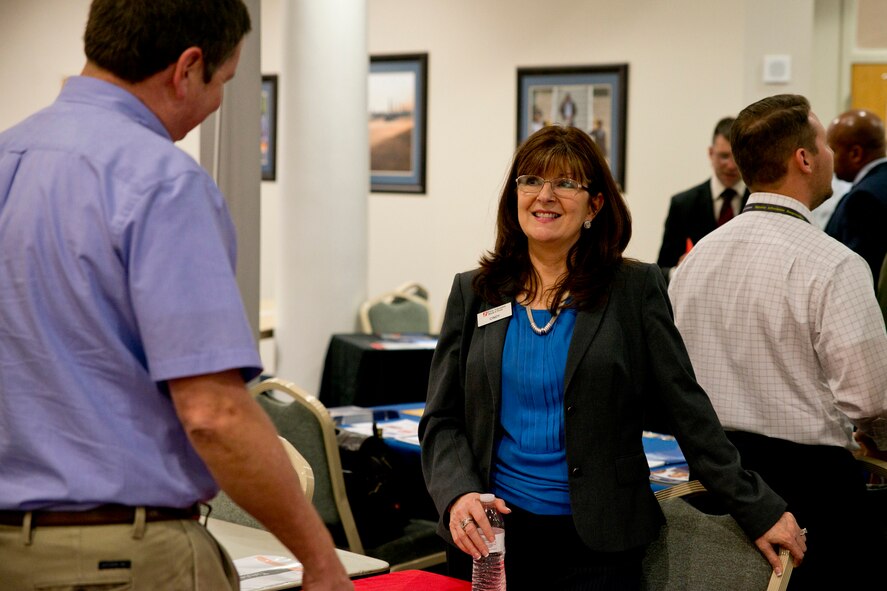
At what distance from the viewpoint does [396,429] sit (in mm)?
3672

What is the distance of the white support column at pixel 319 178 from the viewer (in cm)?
571

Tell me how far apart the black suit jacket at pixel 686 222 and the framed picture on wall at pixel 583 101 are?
1.79 metres

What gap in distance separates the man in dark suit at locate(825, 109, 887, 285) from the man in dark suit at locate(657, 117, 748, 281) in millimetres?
570

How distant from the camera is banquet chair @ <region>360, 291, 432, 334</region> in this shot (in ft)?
19.8

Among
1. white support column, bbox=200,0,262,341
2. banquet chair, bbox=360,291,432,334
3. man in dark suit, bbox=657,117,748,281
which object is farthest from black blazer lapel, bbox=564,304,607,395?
banquet chair, bbox=360,291,432,334

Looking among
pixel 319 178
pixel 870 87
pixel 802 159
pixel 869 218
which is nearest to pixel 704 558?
pixel 802 159

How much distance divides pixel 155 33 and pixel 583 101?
20.2 ft

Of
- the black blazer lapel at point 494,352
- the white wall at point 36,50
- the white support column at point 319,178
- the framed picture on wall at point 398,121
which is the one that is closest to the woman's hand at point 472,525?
the black blazer lapel at point 494,352

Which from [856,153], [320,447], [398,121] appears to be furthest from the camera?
[398,121]

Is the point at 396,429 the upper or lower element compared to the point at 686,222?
lower

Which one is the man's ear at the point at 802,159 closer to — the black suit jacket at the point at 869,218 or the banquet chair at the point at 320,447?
the banquet chair at the point at 320,447

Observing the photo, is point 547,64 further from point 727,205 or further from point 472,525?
point 472,525

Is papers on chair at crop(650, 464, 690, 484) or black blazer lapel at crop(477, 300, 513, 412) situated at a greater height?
black blazer lapel at crop(477, 300, 513, 412)

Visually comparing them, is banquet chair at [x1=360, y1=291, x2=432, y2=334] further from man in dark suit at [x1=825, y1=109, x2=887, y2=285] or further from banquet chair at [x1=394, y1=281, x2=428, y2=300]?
man in dark suit at [x1=825, y1=109, x2=887, y2=285]
